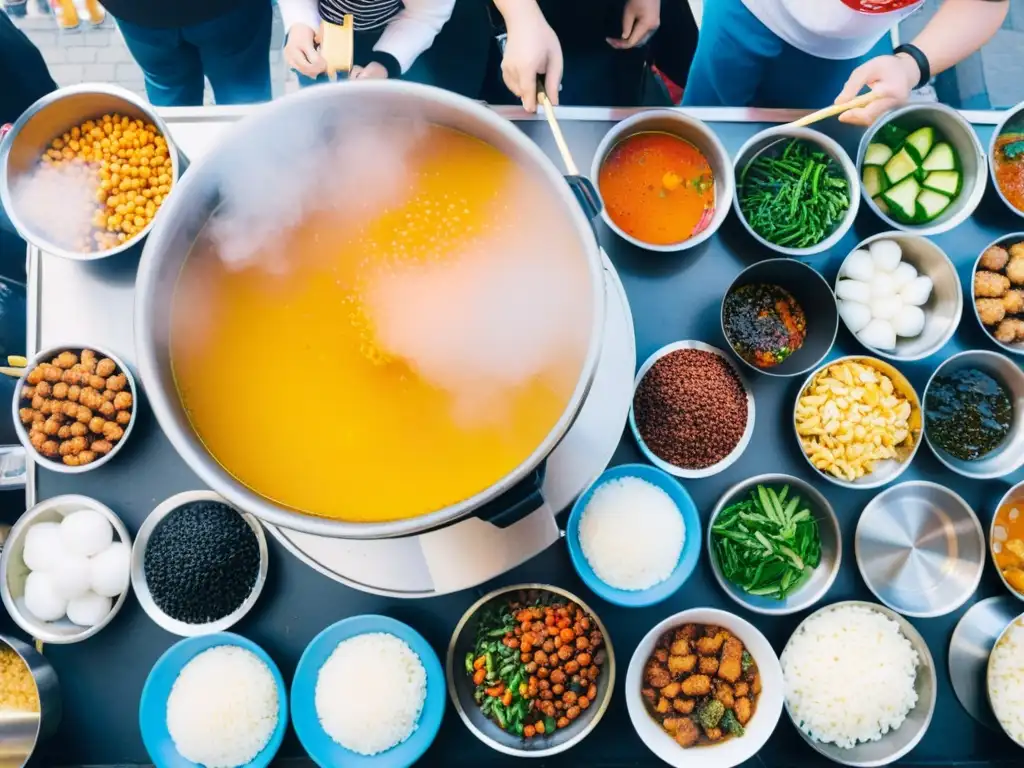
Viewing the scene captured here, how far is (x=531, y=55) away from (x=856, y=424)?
3.83ft

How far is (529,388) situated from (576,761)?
3.24 ft

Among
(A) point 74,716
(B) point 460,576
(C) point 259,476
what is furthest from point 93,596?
(B) point 460,576

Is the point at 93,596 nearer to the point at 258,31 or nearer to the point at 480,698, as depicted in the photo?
the point at 480,698

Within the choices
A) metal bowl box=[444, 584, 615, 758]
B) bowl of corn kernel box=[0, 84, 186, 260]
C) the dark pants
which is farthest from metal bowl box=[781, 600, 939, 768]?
the dark pants

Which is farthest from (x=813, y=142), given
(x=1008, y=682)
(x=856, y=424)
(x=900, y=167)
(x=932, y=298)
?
(x=1008, y=682)

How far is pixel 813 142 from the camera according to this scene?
177 centimetres

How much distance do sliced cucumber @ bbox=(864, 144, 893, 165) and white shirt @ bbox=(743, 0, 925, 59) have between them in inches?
10.1

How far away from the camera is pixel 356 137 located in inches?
51.8

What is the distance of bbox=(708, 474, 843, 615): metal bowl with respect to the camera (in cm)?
165

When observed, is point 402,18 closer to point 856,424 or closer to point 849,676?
point 856,424

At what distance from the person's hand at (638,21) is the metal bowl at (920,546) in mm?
1417

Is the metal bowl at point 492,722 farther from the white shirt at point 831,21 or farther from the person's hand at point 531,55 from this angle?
the white shirt at point 831,21

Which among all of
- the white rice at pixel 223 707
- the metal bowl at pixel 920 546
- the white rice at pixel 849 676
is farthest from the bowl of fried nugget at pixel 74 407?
the metal bowl at pixel 920 546

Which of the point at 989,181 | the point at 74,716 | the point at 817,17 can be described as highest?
the point at 817,17
